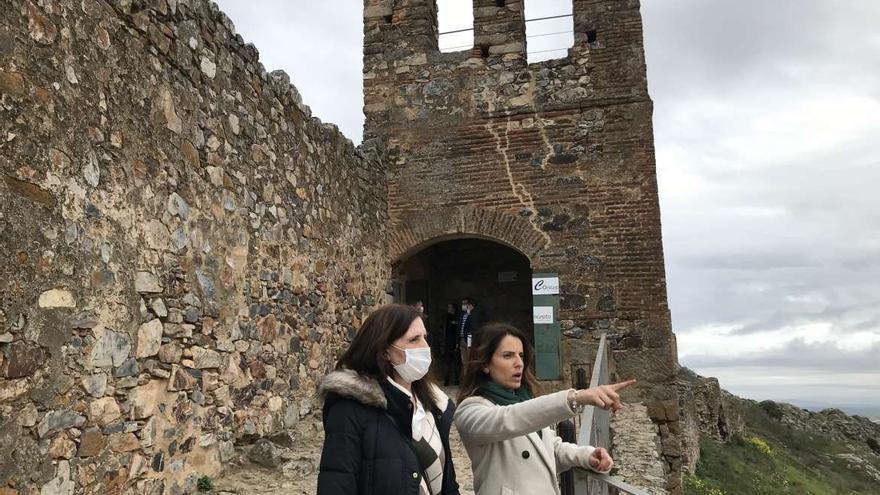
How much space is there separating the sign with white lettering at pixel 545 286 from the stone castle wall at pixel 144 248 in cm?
304

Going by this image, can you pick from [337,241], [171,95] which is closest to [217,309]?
[171,95]

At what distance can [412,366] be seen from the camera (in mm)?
2273

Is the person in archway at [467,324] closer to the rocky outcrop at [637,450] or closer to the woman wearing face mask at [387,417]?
the rocky outcrop at [637,450]

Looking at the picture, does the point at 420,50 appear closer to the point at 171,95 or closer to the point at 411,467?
the point at 171,95

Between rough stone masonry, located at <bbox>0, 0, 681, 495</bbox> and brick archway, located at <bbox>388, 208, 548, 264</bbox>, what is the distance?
29mm

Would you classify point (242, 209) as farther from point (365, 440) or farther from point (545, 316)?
point (545, 316)

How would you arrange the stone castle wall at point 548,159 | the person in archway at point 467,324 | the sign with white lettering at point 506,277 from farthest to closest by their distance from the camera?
1. the sign with white lettering at point 506,277
2. the person in archway at point 467,324
3. the stone castle wall at point 548,159

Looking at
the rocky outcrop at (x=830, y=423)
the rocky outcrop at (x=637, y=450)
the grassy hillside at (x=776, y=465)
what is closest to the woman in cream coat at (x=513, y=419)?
the rocky outcrop at (x=637, y=450)

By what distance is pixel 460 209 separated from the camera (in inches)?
341

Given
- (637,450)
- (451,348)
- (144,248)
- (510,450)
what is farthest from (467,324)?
(510,450)

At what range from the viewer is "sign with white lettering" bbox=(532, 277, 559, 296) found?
8.28 m

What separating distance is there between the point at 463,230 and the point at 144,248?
5058mm

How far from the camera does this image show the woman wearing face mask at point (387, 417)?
198cm

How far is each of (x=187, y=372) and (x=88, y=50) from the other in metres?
2.00
